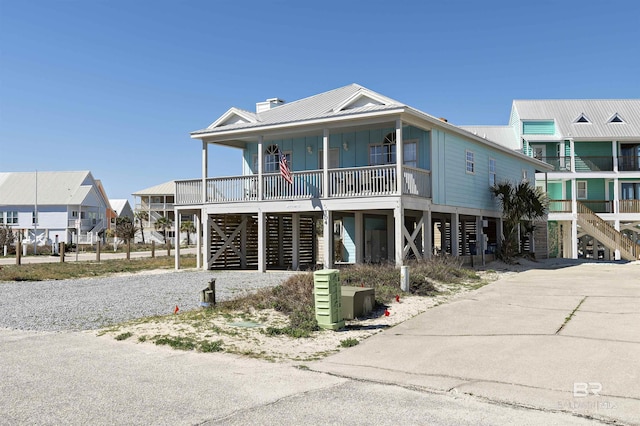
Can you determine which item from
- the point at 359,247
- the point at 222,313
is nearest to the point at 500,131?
the point at 359,247

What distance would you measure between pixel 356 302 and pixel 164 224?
69.0 meters

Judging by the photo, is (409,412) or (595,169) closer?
(409,412)

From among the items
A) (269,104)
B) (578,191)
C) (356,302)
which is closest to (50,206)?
(269,104)

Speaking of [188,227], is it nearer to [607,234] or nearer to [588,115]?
[588,115]

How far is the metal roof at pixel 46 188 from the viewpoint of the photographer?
232 feet

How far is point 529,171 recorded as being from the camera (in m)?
32.3

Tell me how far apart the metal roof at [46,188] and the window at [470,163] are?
56462 millimetres

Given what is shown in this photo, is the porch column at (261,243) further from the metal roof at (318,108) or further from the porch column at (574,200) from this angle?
the porch column at (574,200)

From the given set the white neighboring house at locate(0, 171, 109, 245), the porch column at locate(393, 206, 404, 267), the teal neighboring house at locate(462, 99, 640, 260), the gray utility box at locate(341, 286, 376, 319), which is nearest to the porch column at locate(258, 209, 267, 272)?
the porch column at locate(393, 206, 404, 267)

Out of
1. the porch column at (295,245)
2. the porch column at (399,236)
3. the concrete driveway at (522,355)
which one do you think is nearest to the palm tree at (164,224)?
the porch column at (295,245)

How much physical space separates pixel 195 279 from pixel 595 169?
1165 inches

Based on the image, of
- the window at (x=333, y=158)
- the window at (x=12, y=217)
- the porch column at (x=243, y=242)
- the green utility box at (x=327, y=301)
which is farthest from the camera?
the window at (x=12, y=217)

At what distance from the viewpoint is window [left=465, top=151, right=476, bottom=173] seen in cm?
2448

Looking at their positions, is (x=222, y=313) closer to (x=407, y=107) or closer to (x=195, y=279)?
(x=195, y=279)
